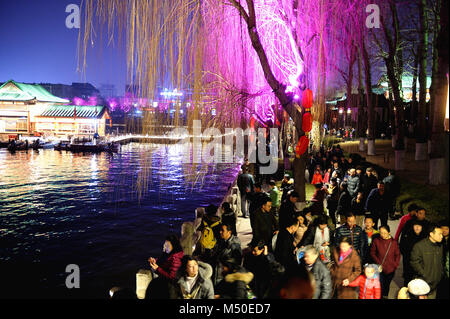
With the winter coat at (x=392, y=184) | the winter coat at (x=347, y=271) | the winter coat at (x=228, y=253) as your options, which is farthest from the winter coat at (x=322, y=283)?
the winter coat at (x=392, y=184)

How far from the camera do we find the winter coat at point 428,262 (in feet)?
17.1

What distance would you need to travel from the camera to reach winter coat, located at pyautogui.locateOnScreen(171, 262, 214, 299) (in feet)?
15.2

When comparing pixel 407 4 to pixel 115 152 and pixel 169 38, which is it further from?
pixel 115 152

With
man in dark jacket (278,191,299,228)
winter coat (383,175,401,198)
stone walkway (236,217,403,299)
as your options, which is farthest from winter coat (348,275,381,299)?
winter coat (383,175,401,198)

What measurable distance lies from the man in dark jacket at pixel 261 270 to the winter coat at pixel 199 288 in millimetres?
637

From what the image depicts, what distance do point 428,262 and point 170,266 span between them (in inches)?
153

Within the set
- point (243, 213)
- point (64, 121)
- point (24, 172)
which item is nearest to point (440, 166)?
point (243, 213)

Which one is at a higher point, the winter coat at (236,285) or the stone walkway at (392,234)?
the winter coat at (236,285)

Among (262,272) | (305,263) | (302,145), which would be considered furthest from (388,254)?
(302,145)

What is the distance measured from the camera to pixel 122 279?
10781mm

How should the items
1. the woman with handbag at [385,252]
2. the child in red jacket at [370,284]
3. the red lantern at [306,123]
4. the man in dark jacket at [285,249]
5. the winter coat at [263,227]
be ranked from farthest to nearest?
the red lantern at [306,123] → the winter coat at [263,227] → the man in dark jacket at [285,249] → the woman with handbag at [385,252] → the child in red jacket at [370,284]

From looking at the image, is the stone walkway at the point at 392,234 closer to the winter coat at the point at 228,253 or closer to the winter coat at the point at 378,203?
the winter coat at the point at 378,203

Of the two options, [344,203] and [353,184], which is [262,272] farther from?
[353,184]
